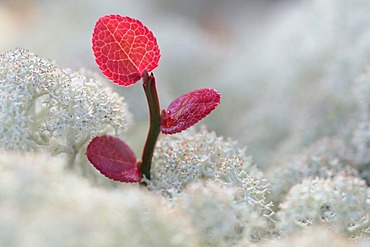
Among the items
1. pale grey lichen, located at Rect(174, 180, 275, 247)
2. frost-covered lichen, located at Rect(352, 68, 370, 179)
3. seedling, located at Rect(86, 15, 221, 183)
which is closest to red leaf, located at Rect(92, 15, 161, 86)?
seedling, located at Rect(86, 15, 221, 183)

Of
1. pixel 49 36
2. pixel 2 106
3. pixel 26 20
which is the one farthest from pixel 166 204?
pixel 26 20

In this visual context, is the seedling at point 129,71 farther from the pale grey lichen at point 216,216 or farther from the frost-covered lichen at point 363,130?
the frost-covered lichen at point 363,130

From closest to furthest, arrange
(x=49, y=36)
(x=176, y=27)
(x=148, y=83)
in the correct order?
(x=148, y=83), (x=49, y=36), (x=176, y=27)

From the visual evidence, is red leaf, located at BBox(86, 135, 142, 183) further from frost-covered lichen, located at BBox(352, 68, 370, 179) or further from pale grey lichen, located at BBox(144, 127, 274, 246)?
frost-covered lichen, located at BBox(352, 68, 370, 179)

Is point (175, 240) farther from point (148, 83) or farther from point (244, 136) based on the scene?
point (244, 136)

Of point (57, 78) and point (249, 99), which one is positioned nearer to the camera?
point (57, 78)

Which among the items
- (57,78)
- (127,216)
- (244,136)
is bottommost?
(127,216)

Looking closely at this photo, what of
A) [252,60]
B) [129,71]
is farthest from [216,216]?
[252,60]
